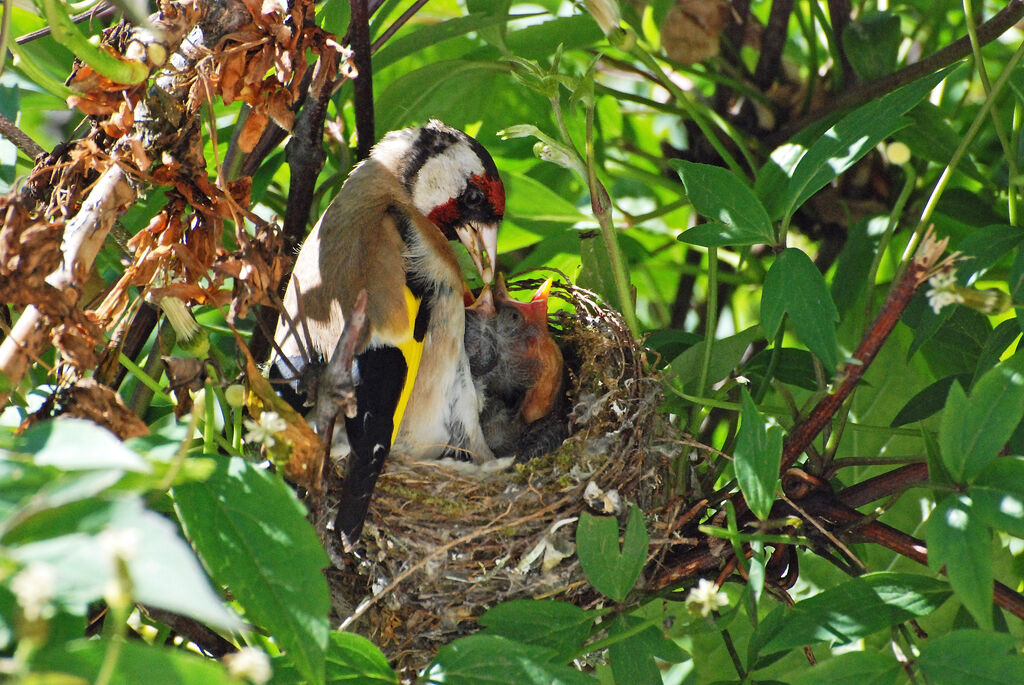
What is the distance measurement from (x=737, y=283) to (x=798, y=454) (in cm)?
101

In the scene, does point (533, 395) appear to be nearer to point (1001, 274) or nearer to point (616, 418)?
point (616, 418)

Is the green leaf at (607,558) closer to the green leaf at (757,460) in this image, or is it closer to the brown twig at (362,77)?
the green leaf at (757,460)

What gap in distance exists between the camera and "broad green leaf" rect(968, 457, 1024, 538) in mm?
1090

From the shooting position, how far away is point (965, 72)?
2.30m

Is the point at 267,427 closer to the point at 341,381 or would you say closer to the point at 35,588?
the point at 341,381

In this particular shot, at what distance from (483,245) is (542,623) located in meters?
1.18

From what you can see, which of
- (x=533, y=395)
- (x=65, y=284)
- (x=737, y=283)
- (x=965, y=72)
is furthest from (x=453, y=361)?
(x=965, y=72)

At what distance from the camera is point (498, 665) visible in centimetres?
119

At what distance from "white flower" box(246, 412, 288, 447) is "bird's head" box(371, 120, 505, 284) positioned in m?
1.21

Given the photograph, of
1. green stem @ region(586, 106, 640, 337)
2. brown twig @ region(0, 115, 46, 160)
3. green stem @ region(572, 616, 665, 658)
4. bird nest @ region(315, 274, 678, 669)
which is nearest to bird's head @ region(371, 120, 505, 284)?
bird nest @ region(315, 274, 678, 669)

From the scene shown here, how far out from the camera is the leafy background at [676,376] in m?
0.84

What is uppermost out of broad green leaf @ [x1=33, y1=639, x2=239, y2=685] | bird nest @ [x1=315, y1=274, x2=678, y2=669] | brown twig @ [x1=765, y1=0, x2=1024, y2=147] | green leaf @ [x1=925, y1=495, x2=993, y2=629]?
brown twig @ [x1=765, y1=0, x2=1024, y2=147]

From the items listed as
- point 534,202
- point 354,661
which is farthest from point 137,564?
point 534,202

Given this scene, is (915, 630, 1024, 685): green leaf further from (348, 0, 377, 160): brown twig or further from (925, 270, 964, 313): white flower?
(348, 0, 377, 160): brown twig
